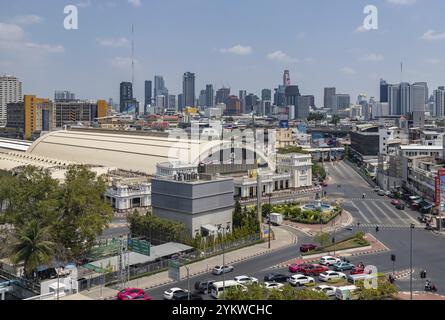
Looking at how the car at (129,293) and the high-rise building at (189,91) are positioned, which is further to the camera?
the high-rise building at (189,91)

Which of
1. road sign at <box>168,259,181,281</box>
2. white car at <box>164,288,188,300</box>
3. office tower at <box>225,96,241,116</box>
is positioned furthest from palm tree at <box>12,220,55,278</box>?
office tower at <box>225,96,241,116</box>

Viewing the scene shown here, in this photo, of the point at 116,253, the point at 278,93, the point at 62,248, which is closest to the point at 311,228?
the point at 116,253

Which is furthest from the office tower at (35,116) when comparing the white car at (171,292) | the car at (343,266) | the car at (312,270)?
the white car at (171,292)

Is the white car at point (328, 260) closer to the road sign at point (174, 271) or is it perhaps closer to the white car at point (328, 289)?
the white car at point (328, 289)

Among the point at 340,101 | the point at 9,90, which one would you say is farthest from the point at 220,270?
the point at 340,101

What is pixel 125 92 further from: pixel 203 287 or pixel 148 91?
pixel 203 287
